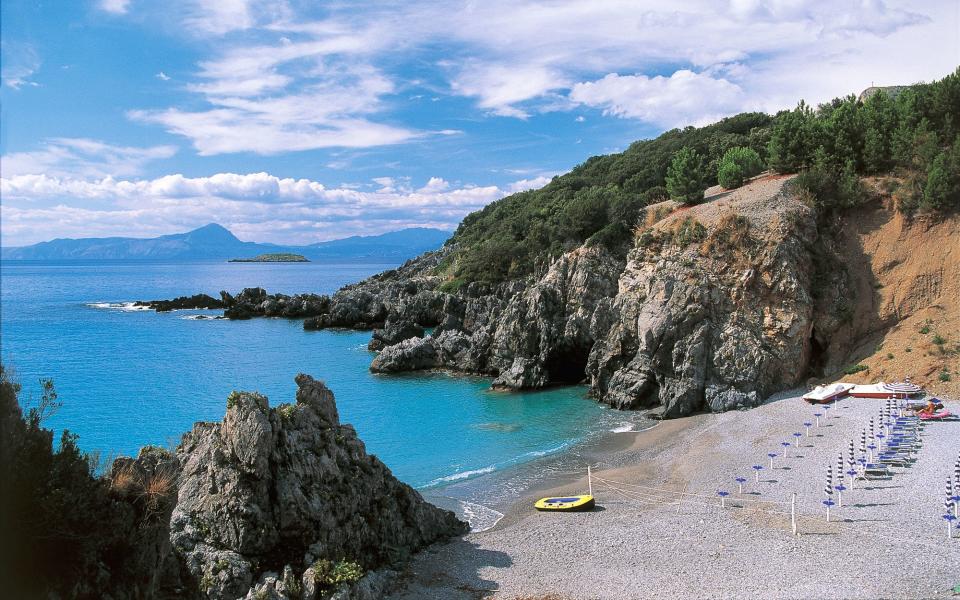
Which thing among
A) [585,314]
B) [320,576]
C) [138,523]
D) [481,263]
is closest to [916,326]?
[585,314]

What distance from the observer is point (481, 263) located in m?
73.2

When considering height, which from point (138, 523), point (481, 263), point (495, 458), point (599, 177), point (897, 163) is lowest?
point (495, 458)

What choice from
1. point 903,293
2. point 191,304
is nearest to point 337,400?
point 903,293

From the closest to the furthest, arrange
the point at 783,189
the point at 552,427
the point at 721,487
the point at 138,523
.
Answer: the point at 138,523, the point at 721,487, the point at 552,427, the point at 783,189

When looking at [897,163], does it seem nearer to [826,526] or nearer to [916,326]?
[916,326]

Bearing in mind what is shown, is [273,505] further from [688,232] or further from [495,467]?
[688,232]

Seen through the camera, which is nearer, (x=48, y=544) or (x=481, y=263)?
(x=48, y=544)

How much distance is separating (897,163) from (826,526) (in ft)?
106

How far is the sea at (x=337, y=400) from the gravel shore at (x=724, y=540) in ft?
11.4

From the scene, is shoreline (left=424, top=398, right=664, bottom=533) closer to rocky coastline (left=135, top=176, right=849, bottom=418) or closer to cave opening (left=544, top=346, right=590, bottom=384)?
rocky coastline (left=135, top=176, right=849, bottom=418)

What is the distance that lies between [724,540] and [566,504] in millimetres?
5695

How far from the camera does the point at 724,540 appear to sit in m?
19.0

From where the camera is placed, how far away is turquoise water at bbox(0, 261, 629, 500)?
1281 inches

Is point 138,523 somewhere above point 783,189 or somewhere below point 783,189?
below
